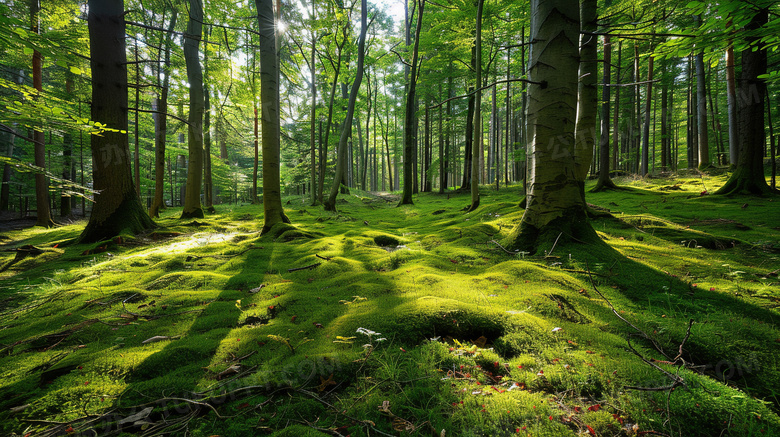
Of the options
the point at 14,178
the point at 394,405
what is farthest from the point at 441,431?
the point at 14,178

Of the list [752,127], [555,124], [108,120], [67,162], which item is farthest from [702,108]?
[67,162]

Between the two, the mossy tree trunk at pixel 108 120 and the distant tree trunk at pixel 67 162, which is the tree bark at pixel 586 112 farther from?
the distant tree trunk at pixel 67 162

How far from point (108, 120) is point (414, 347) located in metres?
7.05

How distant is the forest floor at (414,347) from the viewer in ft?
3.71

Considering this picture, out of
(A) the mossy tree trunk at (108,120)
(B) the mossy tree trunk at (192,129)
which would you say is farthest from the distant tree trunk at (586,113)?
(B) the mossy tree trunk at (192,129)

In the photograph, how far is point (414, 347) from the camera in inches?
65.1

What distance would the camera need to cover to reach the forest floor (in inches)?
44.5

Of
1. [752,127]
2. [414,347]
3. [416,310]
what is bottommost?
[414,347]

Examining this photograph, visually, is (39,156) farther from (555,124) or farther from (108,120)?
(555,124)

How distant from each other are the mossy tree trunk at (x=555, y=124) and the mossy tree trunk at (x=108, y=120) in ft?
23.3

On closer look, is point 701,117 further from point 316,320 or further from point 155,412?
point 155,412

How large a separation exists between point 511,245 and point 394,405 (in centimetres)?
275

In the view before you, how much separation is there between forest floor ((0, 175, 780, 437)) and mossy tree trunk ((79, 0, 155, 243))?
220 centimetres

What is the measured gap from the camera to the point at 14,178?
656 inches
